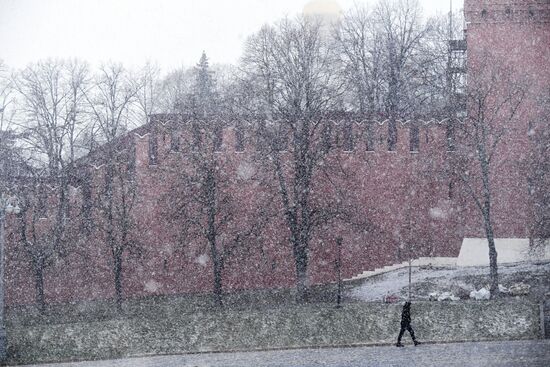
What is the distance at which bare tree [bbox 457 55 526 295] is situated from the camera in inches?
1035

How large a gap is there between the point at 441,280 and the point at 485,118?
6125 millimetres

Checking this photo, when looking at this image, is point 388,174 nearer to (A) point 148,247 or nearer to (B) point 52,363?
(A) point 148,247

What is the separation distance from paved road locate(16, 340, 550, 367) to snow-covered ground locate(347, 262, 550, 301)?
686cm

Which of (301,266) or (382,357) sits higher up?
(301,266)

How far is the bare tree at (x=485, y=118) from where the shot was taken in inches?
1035

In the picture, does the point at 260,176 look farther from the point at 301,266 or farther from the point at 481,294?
the point at 481,294

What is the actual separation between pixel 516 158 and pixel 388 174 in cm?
464

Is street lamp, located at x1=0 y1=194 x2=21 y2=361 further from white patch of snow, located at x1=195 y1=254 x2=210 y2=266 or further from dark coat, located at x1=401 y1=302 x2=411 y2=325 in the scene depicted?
dark coat, located at x1=401 y1=302 x2=411 y2=325

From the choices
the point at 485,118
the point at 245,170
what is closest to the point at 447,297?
the point at 485,118

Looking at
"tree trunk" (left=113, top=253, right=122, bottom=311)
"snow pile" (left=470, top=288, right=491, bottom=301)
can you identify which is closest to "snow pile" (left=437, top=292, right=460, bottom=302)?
"snow pile" (left=470, top=288, right=491, bottom=301)

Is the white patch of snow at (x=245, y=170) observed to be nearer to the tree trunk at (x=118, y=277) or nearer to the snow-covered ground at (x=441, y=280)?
the tree trunk at (x=118, y=277)

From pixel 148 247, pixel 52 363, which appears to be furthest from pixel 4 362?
pixel 148 247

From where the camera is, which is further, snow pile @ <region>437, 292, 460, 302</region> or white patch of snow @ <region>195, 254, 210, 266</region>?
white patch of snow @ <region>195, 254, 210, 266</region>

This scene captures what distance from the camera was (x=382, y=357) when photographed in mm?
17203
